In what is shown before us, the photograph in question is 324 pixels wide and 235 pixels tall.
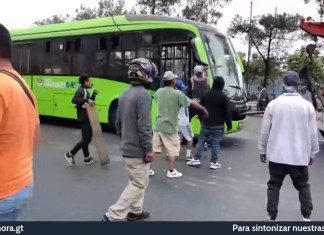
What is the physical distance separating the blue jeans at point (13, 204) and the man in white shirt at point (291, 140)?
9.35 ft

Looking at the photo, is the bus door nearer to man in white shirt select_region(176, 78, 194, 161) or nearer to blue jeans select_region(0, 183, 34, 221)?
man in white shirt select_region(176, 78, 194, 161)

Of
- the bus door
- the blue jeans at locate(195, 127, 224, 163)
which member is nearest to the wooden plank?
A: the blue jeans at locate(195, 127, 224, 163)

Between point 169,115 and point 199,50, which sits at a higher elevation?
point 199,50

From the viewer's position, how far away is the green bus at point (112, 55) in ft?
34.0

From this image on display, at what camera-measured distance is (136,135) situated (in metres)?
4.65

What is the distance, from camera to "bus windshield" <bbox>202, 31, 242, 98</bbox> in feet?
33.7

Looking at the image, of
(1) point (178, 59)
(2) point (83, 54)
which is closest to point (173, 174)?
(1) point (178, 59)

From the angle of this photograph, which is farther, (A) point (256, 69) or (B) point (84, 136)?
(A) point (256, 69)

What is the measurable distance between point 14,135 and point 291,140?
10.0 feet

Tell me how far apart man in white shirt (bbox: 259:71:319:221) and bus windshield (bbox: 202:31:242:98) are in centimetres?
549

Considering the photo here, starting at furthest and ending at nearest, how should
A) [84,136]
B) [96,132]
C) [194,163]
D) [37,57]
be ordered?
[37,57]
[194,163]
[96,132]
[84,136]

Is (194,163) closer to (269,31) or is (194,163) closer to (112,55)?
(112,55)

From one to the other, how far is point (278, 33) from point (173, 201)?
34.0 m
